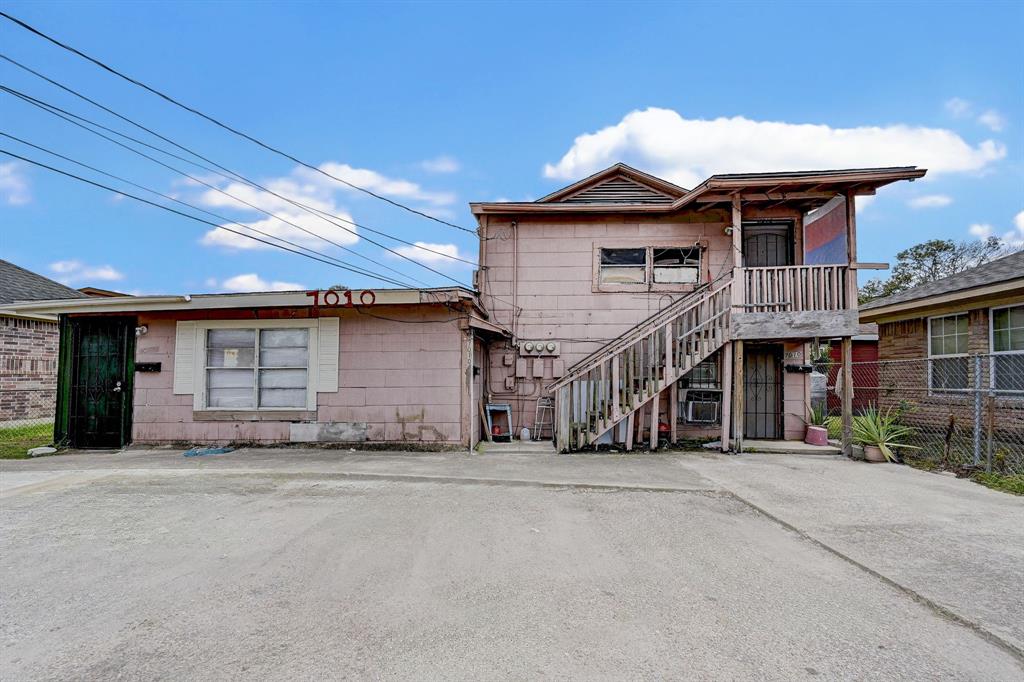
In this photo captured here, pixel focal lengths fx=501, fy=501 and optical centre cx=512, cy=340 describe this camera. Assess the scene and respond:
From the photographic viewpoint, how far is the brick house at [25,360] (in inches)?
468

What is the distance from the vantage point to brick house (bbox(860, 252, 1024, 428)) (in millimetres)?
9680

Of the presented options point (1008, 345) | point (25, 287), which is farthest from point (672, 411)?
point (25, 287)

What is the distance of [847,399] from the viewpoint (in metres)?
8.84

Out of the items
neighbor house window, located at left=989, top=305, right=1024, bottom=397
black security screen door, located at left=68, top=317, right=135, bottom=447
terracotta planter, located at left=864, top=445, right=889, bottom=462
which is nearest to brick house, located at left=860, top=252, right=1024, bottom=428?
neighbor house window, located at left=989, top=305, right=1024, bottom=397

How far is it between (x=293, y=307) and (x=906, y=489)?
9.47 meters

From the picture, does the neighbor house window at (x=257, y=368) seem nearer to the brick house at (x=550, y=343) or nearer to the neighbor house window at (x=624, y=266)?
the brick house at (x=550, y=343)

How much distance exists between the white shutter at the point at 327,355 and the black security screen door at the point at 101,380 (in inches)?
141

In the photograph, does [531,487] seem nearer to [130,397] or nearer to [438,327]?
[438,327]

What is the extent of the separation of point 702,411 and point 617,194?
5177mm

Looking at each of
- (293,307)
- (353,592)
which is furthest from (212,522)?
(293,307)

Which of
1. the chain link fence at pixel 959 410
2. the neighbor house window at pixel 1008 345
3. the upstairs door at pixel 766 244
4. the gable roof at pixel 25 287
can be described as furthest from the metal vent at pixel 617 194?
the gable roof at pixel 25 287

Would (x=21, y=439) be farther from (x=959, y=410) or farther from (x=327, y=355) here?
(x=959, y=410)

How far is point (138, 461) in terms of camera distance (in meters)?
7.99

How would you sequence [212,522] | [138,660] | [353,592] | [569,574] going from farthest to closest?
[212,522], [569,574], [353,592], [138,660]
